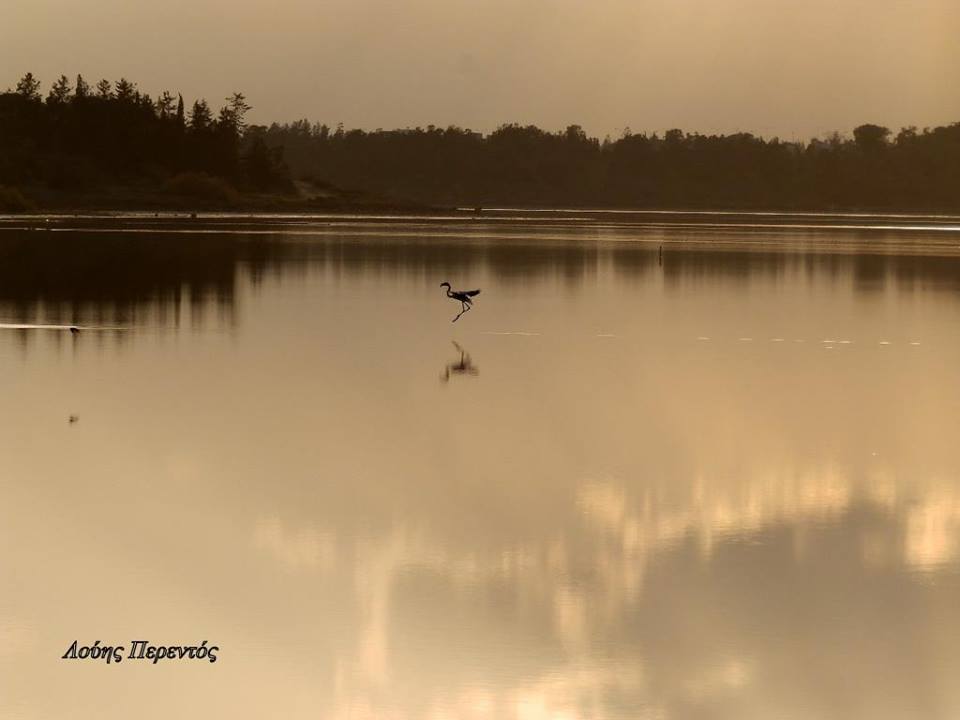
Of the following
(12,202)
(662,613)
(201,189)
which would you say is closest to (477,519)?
(662,613)

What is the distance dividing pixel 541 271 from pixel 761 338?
19.4 m

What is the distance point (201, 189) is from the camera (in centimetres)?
15250

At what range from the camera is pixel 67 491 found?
520 inches

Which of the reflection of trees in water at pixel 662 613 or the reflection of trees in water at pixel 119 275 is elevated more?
the reflection of trees in water at pixel 119 275

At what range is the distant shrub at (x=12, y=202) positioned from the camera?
109812 millimetres

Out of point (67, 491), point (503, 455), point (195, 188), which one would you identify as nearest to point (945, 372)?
point (503, 455)

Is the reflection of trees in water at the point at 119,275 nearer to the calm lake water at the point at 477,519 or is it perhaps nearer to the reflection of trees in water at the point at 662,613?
the calm lake water at the point at 477,519

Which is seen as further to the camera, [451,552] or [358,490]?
[358,490]

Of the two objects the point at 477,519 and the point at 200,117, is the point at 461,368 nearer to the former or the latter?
the point at 477,519

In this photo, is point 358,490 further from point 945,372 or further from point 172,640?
point 945,372

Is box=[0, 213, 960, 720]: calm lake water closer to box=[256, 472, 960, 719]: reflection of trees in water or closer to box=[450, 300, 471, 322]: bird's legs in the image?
box=[256, 472, 960, 719]: reflection of trees in water

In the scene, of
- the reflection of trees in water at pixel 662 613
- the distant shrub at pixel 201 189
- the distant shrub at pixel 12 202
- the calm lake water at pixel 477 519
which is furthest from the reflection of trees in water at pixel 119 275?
the distant shrub at pixel 201 189

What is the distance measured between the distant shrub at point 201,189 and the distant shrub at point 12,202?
3838cm

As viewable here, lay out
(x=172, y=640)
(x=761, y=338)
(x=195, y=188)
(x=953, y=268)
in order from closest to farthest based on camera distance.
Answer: (x=172, y=640), (x=761, y=338), (x=953, y=268), (x=195, y=188)
